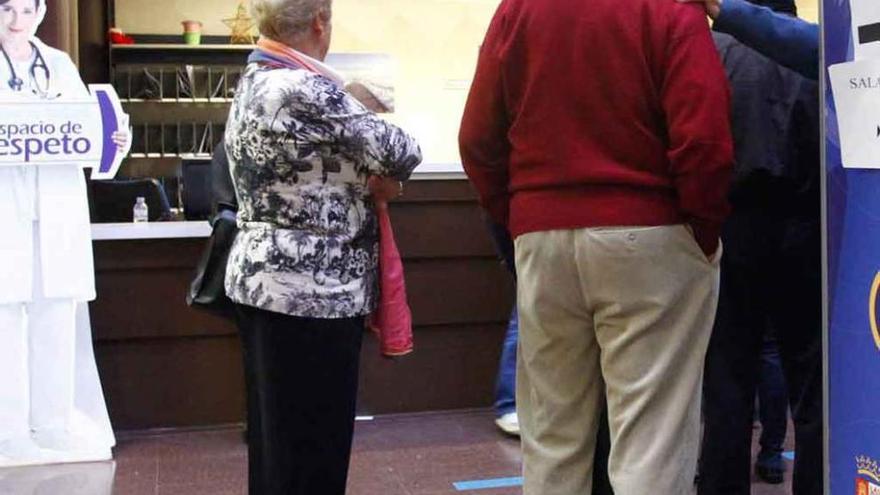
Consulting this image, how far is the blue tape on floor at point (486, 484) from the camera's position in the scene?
12.2 feet

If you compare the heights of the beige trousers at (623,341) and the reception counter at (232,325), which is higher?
the beige trousers at (623,341)

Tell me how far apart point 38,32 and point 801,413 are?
3083 millimetres

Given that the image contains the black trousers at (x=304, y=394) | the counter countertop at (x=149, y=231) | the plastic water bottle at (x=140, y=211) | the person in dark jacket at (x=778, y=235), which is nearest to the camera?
the black trousers at (x=304, y=394)

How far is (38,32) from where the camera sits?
4.28 m

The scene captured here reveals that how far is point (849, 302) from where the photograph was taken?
213cm

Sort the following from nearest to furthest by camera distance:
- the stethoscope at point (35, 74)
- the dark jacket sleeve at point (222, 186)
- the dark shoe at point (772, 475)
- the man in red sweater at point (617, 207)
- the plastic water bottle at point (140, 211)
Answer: the man in red sweater at point (617, 207) < the dark jacket sleeve at point (222, 186) < the dark shoe at point (772, 475) < the stethoscope at point (35, 74) < the plastic water bottle at point (140, 211)

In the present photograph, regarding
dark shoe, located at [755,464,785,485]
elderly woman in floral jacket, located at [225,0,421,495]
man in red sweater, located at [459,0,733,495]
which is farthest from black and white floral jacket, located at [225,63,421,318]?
dark shoe, located at [755,464,785,485]

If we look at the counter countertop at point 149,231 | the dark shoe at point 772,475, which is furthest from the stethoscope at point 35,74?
the dark shoe at point 772,475

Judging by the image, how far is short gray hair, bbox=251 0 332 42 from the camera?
244 cm

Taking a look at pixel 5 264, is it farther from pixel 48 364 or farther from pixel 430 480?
pixel 430 480

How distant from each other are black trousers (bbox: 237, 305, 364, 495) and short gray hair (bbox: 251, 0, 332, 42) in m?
0.60

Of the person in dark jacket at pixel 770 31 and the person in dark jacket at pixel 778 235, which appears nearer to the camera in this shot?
the person in dark jacket at pixel 770 31

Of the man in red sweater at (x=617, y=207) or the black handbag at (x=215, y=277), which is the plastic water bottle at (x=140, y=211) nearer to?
the black handbag at (x=215, y=277)

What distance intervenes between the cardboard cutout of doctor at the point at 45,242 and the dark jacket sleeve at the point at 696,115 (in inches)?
102
